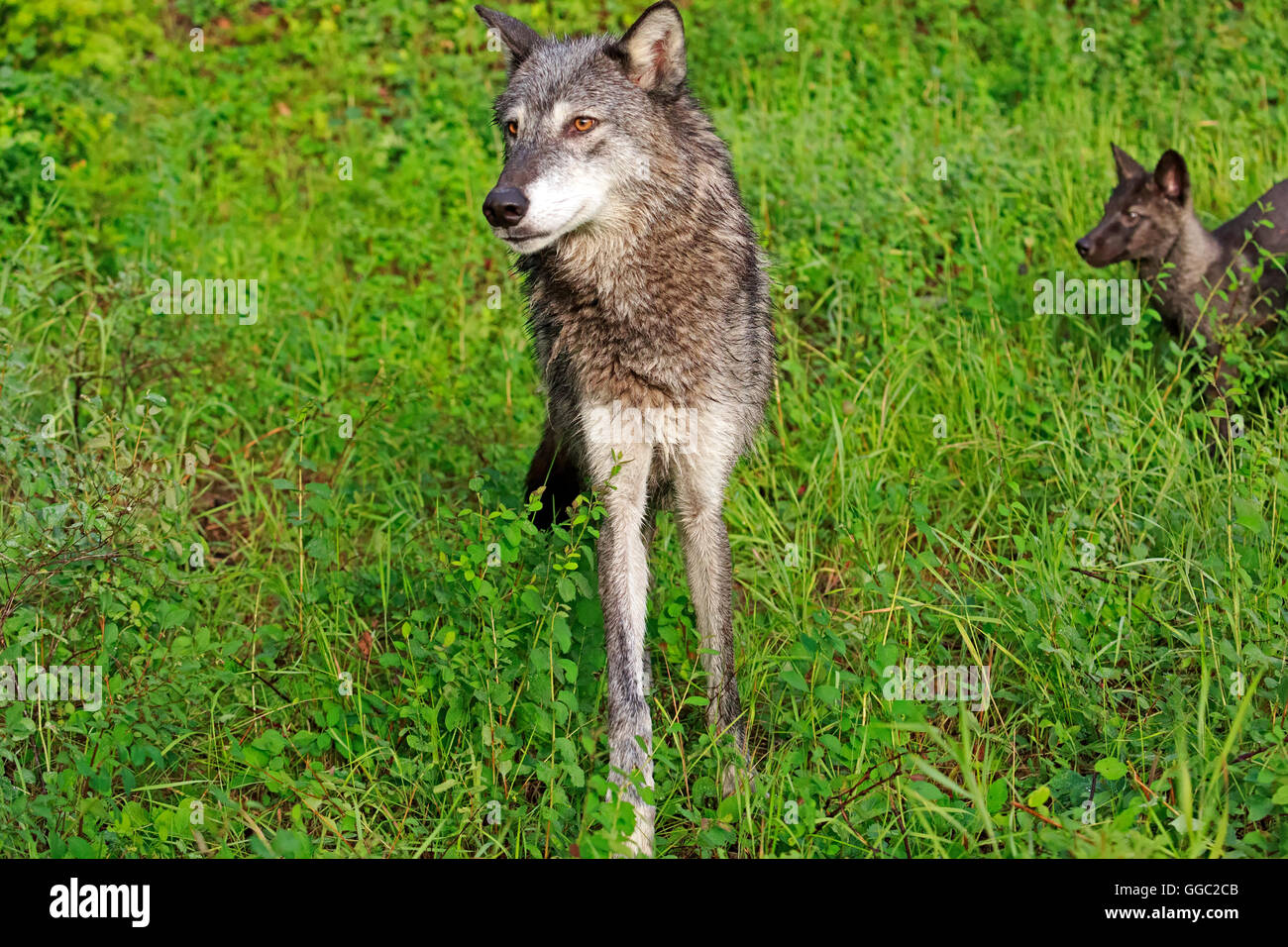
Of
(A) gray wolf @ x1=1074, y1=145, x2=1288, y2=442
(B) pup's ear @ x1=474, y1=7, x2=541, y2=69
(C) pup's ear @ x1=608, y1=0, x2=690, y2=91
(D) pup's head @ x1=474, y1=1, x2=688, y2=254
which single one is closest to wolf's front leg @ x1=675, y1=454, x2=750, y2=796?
(D) pup's head @ x1=474, y1=1, x2=688, y2=254

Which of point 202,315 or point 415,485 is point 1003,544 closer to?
point 415,485

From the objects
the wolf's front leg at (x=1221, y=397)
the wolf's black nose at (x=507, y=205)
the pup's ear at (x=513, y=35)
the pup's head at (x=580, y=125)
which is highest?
the pup's ear at (x=513, y=35)

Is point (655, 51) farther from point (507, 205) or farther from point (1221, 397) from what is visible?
point (1221, 397)

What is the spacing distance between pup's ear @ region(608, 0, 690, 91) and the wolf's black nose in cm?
65

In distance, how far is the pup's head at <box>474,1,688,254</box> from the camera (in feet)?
10.3

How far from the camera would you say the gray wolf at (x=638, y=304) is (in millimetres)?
3316

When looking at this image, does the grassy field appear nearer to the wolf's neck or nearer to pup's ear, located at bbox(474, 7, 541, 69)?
the wolf's neck

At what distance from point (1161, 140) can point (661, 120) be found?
14.4ft

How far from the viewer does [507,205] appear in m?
3.08

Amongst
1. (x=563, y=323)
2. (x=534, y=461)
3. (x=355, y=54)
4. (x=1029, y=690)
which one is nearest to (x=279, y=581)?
(x=534, y=461)

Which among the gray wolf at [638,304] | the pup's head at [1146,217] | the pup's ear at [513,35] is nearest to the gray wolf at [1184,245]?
the pup's head at [1146,217]

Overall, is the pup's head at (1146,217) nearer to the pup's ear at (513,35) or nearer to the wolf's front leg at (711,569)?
the wolf's front leg at (711,569)

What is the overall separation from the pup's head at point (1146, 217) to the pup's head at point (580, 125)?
2.64m

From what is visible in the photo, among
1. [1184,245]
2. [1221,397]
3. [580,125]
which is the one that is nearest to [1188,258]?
[1184,245]
